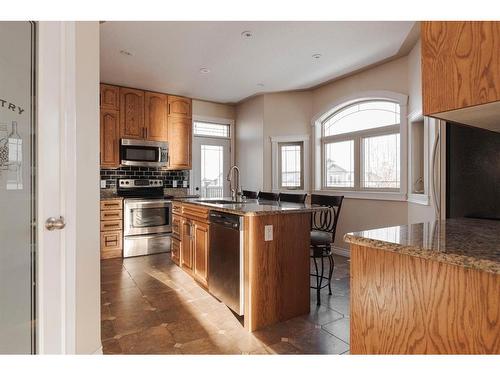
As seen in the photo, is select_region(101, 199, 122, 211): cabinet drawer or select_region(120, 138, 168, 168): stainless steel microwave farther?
select_region(120, 138, 168, 168): stainless steel microwave

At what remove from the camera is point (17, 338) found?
4.67ft

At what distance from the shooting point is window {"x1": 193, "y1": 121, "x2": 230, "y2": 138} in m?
5.49

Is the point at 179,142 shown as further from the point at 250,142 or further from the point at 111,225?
the point at 111,225

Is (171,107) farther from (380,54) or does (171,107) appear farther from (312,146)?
(380,54)

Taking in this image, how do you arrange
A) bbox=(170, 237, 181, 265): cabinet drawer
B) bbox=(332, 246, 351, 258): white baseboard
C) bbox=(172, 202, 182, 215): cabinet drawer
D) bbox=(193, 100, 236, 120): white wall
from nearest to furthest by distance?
bbox=(172, 202, 182, 215): cabinet drawer < bbox=(170, 237, 181, 265): cabinet drawer < bbox=(332, 246, 351, 258): white baseboard < bbox=(193, 100, 236, 120): white wall

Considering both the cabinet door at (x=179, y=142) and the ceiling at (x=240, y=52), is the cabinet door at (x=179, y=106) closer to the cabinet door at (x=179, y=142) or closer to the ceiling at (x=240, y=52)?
the cabinet door at (x=179, y=142)

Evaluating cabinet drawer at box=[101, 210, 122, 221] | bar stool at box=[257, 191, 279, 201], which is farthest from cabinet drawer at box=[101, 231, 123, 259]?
bar stool at box=[257, 191, 279, 201]

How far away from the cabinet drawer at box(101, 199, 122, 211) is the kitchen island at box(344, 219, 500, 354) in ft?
12.8

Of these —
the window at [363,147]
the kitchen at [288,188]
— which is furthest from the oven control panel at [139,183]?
the window at [363,147]

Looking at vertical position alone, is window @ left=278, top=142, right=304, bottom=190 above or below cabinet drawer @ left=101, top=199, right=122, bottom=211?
above

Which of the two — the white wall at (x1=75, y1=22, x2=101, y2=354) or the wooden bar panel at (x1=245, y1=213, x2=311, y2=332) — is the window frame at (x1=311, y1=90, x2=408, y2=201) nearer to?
the wooden bar panel at (x1=245, y1=213, x2=311, y2=332)

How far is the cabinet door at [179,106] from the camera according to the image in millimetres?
5000
